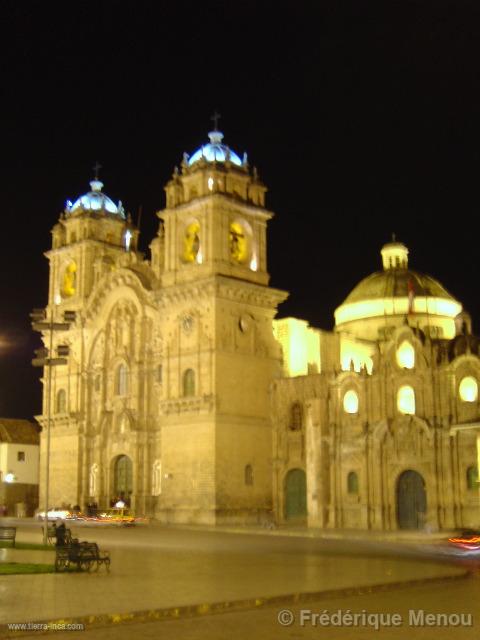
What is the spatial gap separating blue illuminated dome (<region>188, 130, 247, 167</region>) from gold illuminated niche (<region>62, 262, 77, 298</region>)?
15.1m

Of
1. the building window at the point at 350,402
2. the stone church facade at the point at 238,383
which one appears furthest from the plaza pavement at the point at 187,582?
the building window at the point at 350,402

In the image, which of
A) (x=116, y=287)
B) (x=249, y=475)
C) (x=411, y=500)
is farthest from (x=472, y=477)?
(x=116, y=287)

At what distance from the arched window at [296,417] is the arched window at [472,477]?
38.7ft

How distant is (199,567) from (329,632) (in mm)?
9442

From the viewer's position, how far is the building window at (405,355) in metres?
47.9

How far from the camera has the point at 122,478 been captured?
5909cm

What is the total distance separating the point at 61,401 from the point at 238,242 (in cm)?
1893

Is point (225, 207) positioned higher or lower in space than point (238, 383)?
higher

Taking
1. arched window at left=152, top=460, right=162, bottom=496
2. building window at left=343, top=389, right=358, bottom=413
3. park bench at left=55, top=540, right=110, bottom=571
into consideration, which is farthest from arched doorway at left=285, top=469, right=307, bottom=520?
park bench at left=55, top=540, right=110, bottom=571

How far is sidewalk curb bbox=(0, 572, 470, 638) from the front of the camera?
1417 centimetres

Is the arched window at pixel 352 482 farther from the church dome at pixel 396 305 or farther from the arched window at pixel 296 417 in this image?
the church dome at pixel 396 305

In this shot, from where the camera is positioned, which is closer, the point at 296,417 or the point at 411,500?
the point at 411,500

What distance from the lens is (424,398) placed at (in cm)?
4656

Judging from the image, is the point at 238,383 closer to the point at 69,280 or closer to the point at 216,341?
the point at 216,341
